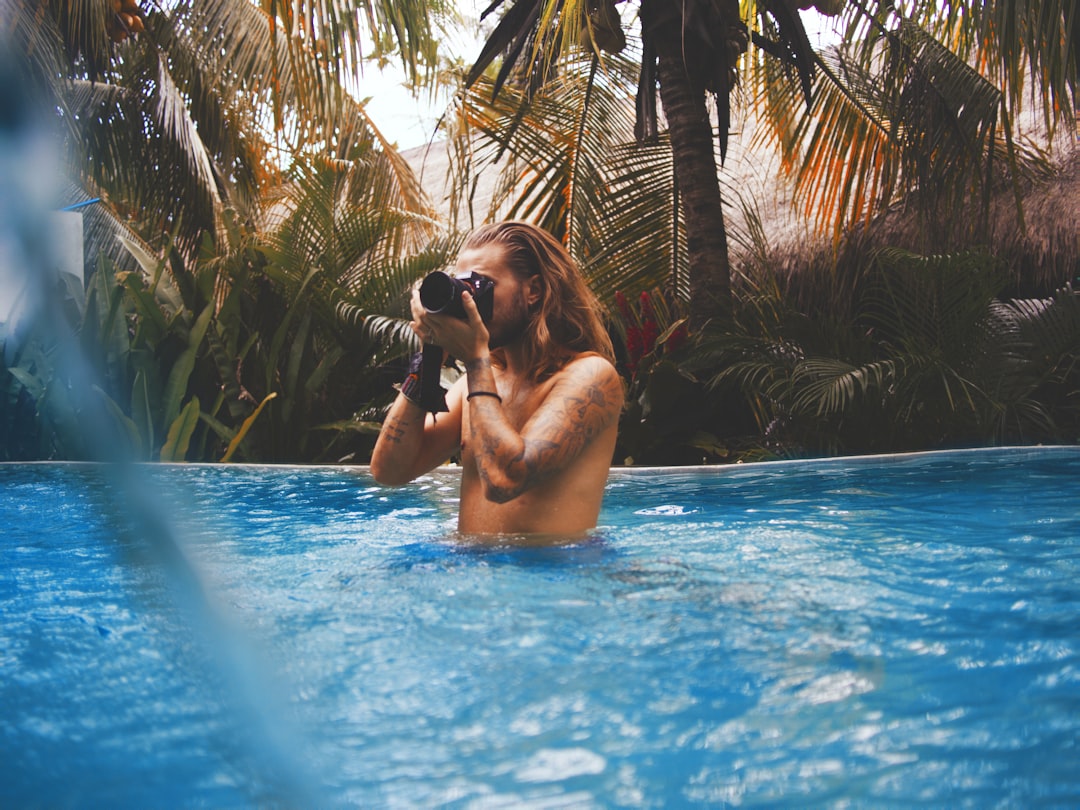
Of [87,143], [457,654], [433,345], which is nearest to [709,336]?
[433,345]

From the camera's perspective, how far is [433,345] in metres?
2.32

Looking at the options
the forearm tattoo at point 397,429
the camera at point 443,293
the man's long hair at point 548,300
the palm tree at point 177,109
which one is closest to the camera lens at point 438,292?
the camera at point 443,293

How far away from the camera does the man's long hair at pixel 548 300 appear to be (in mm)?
2488

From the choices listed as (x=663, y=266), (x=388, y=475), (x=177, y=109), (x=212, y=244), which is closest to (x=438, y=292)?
(x=388, y=475)

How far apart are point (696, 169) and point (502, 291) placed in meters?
3.93

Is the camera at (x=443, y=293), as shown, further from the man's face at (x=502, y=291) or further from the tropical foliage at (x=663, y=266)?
the tropical foliage at (x=663, y=266)

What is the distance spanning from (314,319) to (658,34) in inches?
122

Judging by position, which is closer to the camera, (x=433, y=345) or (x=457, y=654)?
(x=457, y=654)

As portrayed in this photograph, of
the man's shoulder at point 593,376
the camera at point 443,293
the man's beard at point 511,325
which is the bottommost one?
the man's shoulder at point 593,376

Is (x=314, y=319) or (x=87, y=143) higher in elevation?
(x=87, y=143)

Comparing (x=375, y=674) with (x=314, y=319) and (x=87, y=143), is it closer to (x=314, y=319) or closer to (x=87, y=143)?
(x=314, y=319)

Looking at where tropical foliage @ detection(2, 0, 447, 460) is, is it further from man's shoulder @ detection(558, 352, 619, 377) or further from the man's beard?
man's shoulder @ detection(558, 352, 619, 377)

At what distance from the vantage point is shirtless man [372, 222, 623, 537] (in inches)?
87.3

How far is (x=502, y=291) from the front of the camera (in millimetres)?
2449
